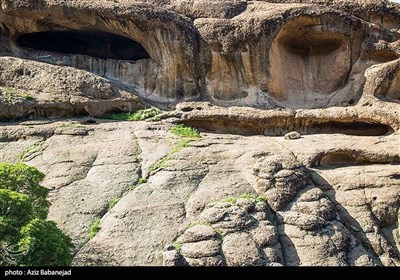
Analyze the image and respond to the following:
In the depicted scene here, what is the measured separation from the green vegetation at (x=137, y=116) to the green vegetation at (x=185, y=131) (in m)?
1.06

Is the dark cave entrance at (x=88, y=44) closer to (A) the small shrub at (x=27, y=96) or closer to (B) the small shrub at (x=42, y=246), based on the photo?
(A) the small shrub at (x=27, y=96)

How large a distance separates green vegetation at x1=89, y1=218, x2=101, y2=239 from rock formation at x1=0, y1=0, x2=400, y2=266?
155 millimetres

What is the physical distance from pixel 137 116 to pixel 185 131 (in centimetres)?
203

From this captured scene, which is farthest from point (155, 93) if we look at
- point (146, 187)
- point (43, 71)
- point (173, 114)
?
point (146, 187)

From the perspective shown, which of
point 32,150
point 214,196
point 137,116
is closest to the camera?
point 214,196

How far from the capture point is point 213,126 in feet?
55.9

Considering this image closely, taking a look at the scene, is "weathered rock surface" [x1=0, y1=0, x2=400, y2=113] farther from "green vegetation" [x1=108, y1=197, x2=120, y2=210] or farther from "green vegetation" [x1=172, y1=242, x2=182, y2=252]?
"green vegetation" [x1=172, y1=242, x2=182, y2=252]

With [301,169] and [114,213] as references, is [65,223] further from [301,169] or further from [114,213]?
[301,169]

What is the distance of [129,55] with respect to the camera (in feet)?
64.3

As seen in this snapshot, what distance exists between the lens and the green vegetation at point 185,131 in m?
15.4

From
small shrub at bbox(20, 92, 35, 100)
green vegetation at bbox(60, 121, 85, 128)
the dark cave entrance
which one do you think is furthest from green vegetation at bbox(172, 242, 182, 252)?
the dark cave entrance

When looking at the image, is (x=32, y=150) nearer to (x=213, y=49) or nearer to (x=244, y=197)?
(x=244, y=197)

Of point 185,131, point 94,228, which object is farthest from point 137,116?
point 94,228

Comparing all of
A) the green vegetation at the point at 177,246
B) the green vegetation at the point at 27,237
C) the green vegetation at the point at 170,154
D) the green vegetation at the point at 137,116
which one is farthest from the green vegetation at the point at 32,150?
the green vegetation at the point at 177,246
